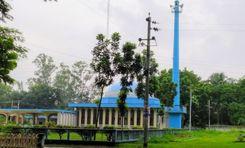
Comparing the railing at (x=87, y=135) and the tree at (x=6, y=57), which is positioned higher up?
the tree at (x=6, y=57)

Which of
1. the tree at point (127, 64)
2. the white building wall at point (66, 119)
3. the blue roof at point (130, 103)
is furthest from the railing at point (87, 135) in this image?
the white building wall at point (66, 119)

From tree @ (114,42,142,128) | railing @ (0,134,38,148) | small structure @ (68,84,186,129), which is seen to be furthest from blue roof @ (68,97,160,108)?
railing @ (0,134,38,148)

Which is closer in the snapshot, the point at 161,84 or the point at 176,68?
the point at 161,84

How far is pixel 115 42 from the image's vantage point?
A: 120 ft

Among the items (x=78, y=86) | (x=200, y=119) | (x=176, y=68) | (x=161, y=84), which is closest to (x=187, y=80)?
(x=200, y=119)

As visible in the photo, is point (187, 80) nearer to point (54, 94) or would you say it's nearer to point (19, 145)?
point (54, 94)

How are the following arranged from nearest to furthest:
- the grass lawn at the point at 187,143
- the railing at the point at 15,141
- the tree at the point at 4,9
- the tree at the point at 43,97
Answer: the tree at the point at 4,9, the railing at the point at 15,141, the grass lawn at the point at 187,143, the tree at the point at 43,97

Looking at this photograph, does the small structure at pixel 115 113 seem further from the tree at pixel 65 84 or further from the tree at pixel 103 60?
the tree at pixel 65 84

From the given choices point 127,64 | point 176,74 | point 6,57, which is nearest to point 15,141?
point 6,57

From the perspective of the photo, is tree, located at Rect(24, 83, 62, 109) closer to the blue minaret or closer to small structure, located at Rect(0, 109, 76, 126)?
small structure, located at Rect(0, 109, 76, 126)

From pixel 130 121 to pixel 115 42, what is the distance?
2796cm

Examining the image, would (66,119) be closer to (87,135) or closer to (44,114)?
(44,114)

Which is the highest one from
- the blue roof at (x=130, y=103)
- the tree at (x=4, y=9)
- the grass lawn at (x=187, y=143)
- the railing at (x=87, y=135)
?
the tree at (x=4, y=9)

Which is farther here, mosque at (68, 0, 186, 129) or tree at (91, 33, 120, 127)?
mosque at (68, 0, 186, 129)
